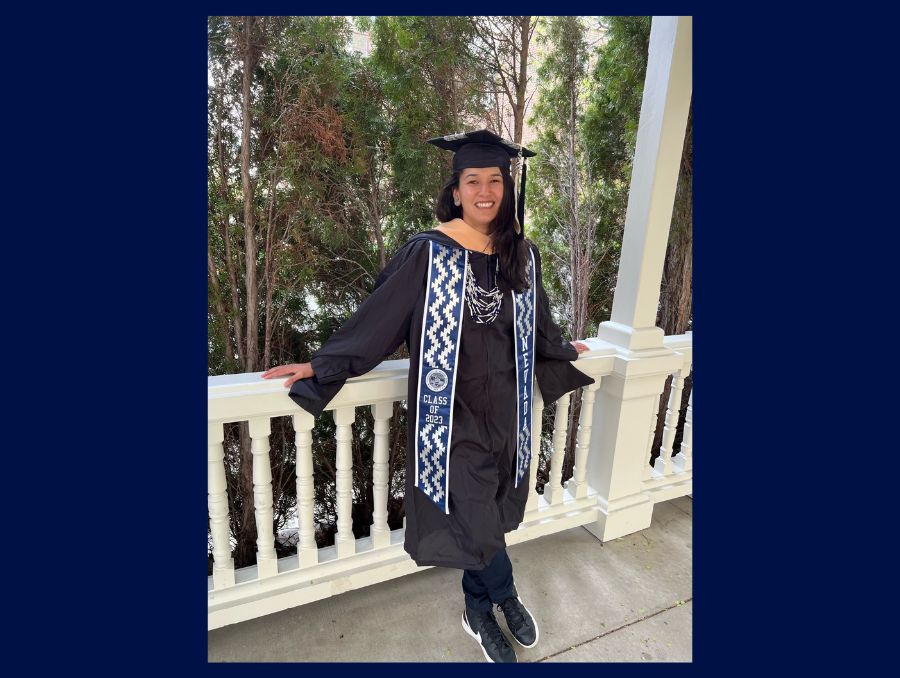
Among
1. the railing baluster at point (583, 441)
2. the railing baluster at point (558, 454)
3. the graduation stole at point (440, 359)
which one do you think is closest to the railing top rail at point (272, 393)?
the graduation stole at point (440, 359)

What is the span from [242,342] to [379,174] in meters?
1.06

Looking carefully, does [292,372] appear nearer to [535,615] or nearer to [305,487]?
[305,487]

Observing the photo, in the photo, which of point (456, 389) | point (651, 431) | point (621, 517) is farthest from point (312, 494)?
point (651, 431)

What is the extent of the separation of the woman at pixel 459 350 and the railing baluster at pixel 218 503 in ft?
0.92

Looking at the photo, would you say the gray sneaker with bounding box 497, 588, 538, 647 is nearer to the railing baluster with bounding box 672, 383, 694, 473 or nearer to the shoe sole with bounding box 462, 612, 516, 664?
the shoe sole with bounding box 462, 612, 516, 664

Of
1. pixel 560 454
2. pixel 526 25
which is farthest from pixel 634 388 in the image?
pixel 526 25

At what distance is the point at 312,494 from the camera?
1.67m

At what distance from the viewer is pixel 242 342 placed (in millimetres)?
2246

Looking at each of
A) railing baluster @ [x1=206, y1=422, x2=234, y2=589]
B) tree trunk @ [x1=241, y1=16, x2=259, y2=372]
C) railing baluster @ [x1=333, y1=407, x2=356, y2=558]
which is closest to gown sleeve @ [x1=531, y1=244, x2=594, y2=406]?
railing baluster @ [x1=333, y1=407, x2=356, y2=558]

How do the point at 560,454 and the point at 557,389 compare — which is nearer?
the point at 557,389

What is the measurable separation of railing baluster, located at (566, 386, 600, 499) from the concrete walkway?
275 mm

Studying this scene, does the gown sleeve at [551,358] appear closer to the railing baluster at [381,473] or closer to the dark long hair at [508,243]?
the dark long hair at [508,243]

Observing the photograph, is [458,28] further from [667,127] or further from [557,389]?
[557,389]

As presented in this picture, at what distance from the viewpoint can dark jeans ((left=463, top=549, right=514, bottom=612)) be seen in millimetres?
1593
